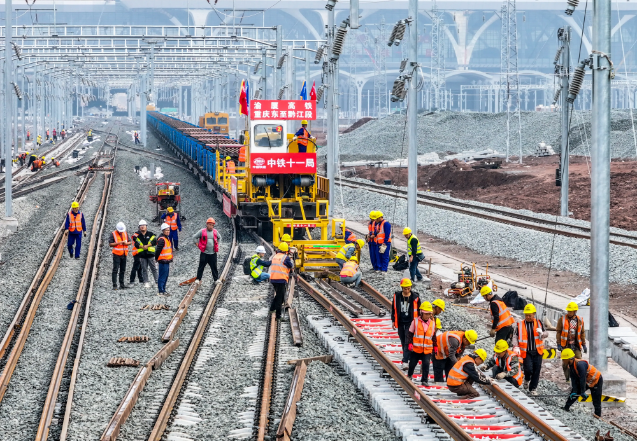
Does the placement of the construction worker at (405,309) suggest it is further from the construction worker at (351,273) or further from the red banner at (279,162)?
the red banner at (279,162)

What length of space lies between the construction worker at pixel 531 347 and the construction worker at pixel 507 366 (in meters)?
0.12

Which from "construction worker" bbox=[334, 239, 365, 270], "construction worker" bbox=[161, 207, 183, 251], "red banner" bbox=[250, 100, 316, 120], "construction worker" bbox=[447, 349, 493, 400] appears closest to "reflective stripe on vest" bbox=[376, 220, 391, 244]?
"construction worker" bbox=[334, 239, 365, 270]

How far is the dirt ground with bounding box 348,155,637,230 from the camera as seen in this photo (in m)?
34.8

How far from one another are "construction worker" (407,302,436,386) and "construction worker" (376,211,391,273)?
782 cm

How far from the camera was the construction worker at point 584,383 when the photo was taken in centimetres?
1116

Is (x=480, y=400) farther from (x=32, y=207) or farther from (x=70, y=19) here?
(x=70, y=19)

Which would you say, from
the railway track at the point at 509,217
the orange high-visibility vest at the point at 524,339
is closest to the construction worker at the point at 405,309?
the orange high-visibility vest at the point at 524,339

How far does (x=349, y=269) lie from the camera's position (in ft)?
58.0

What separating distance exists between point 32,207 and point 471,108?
6208 inches

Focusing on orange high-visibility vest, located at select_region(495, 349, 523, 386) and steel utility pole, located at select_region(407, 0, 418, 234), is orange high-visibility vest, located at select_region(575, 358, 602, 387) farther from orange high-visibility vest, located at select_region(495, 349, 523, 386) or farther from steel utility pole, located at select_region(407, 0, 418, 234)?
steel utility pole, located at select_region(407, 0, 418, 234)

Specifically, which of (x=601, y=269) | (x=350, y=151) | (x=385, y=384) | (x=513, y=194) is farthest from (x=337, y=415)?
(x=350, y=151)

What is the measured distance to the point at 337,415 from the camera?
995 cm

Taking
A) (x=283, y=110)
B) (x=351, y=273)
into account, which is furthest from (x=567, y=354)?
(x=283, y=110)

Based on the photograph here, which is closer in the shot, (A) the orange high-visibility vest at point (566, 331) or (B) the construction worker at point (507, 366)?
(B) the construction worker at point (507, 366)
